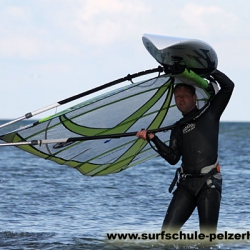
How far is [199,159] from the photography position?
710 centimetres

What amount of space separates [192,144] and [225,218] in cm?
400

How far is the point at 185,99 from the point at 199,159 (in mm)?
611

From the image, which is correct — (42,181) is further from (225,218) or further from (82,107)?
(82,107)

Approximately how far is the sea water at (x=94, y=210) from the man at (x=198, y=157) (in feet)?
1.66

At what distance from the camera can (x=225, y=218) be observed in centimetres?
1084

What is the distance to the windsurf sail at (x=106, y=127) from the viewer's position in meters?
7.61

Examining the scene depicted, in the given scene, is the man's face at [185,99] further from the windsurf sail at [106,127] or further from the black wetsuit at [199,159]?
the windsurf sail at [106,127]

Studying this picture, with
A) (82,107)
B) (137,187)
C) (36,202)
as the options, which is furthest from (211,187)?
(137,187)

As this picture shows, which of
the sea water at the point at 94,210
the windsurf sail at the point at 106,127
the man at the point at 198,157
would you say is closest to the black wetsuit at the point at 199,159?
the man at the point at 198,157

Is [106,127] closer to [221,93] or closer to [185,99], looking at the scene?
[185,99]

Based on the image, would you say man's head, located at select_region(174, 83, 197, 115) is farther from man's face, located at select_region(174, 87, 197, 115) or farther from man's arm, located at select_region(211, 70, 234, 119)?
man's arm, located at select_region(211, 70, 234, 119)

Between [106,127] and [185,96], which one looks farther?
[106,127]

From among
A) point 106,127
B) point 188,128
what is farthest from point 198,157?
point 106,127

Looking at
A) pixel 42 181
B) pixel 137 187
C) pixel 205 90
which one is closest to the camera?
pixel 205 90
